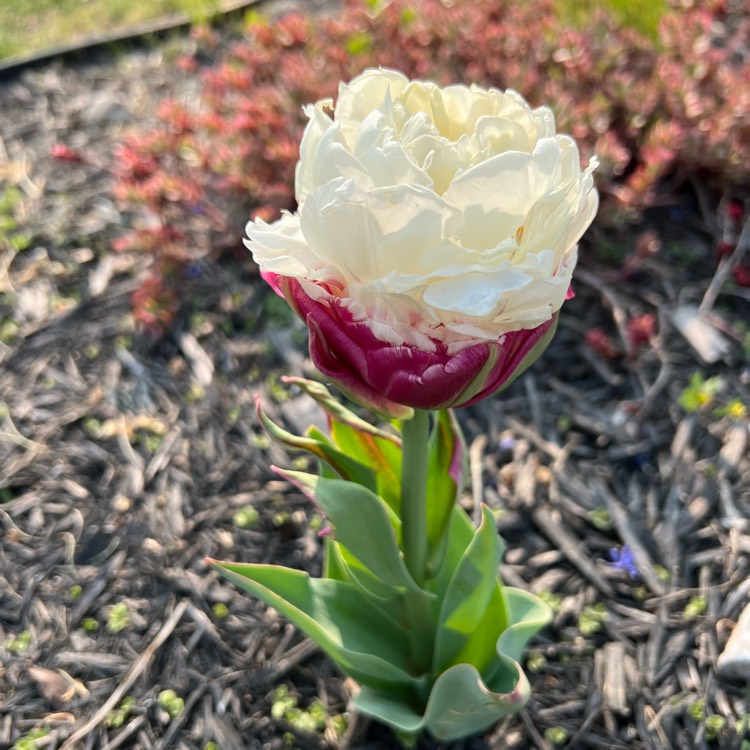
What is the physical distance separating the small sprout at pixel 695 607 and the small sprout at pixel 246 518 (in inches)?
40.5

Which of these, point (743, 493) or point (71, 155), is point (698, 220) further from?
point (71, 155)

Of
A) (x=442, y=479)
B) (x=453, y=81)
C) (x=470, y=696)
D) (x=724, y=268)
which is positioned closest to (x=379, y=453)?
(x=442, y=479)

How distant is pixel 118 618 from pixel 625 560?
3.85 ft

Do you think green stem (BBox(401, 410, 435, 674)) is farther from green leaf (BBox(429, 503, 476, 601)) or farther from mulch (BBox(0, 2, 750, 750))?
mulch (BBox(0, 2, 750, 750))

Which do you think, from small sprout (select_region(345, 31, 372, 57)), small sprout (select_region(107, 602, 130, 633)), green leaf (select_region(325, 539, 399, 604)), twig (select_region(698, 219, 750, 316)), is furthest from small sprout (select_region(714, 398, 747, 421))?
small sprout (select_region(345, 31, 372, 57))

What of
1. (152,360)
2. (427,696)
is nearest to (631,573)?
(427,696)

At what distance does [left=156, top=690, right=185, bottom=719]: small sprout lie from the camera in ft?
5.20

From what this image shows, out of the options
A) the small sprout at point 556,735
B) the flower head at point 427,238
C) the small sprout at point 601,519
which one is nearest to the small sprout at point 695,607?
the small sprout at point 601,519

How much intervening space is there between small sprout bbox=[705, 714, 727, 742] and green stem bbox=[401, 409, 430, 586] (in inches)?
27.0

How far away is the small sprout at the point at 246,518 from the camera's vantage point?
1.92 meters

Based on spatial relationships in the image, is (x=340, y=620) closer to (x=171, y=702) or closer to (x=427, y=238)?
(x=171, y=702)

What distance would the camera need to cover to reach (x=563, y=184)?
854 millimetres

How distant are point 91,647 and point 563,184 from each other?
1.46 metres

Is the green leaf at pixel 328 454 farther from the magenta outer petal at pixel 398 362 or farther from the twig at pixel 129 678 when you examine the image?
the twig at pixel 129 678
